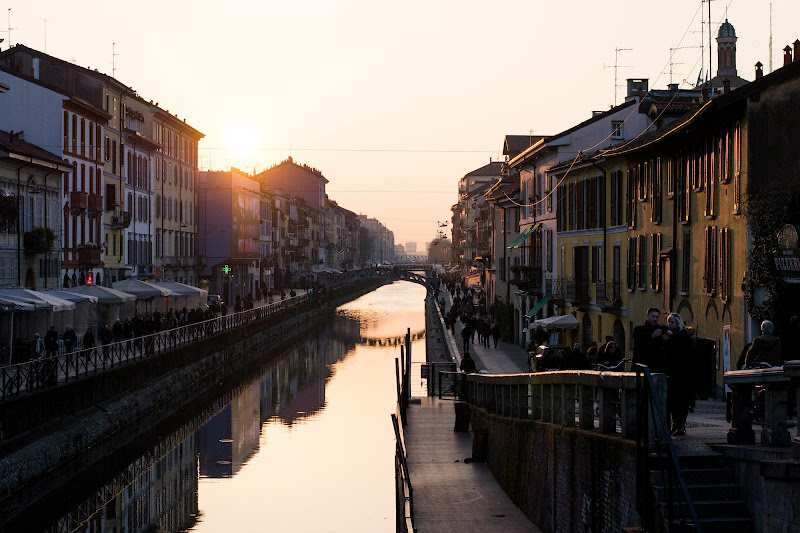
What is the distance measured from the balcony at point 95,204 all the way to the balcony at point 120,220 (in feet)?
12.0

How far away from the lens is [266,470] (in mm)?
29703

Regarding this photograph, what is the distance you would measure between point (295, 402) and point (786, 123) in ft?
92.3

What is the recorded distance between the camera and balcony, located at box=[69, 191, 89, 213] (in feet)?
161

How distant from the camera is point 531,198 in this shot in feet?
169

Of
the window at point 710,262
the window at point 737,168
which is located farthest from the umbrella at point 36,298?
the window at point 737,168

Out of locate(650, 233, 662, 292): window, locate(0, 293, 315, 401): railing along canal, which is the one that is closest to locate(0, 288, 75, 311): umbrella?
locate(0, 293, 315, 401): railing along canal

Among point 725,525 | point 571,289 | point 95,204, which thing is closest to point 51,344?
point 571,289

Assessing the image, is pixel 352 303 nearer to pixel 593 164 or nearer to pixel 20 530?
pixel 593 164

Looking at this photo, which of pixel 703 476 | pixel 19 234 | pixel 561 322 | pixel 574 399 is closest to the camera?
pixel 703 476

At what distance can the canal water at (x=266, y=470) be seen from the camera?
23.7 m

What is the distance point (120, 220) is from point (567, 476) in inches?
1908

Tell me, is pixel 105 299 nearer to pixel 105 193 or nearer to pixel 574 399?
pixel 105 193

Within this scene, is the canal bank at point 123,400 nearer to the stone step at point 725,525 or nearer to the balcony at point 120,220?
the balcony at point 120,220

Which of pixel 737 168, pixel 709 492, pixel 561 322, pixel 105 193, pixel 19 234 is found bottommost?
pixel 709 492
